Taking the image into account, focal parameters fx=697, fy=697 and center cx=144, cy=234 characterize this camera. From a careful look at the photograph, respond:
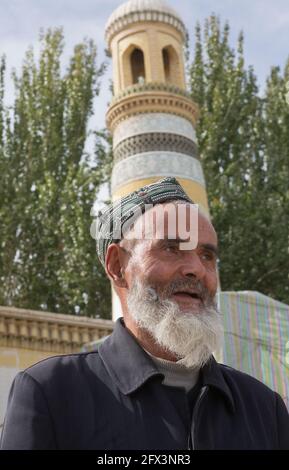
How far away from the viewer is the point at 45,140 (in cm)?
1081

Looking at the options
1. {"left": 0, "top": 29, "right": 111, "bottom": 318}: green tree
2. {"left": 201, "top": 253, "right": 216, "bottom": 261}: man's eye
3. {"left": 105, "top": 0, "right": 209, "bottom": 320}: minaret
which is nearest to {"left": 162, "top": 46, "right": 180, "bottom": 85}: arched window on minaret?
{"left": 105, "top": 0, "right": 209, "bottom": 320}: minaret

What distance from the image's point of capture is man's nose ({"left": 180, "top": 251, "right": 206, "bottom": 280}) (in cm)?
129

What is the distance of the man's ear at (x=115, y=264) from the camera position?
1403 millimetres

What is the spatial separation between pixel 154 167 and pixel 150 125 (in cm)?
48

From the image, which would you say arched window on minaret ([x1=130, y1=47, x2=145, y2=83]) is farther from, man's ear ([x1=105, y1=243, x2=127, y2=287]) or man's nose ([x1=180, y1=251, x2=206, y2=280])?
man's nose ([x1=180, y1=251, x2=206, y2=280])

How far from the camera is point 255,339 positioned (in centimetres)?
432

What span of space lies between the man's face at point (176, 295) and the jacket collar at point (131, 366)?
3cm

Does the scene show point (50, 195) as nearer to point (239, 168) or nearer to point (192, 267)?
point (239, 168)

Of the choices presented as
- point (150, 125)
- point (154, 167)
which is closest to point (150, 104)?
point (150, 125)

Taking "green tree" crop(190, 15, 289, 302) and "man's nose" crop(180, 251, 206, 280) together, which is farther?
"green tree" crop(190, 15, 289, 302)

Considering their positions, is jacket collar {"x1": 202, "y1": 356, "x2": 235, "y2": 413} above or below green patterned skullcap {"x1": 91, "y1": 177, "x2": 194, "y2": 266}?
below

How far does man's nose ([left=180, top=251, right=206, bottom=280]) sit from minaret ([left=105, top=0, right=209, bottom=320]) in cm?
505

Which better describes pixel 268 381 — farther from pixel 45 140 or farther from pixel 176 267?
pixel 45 140
